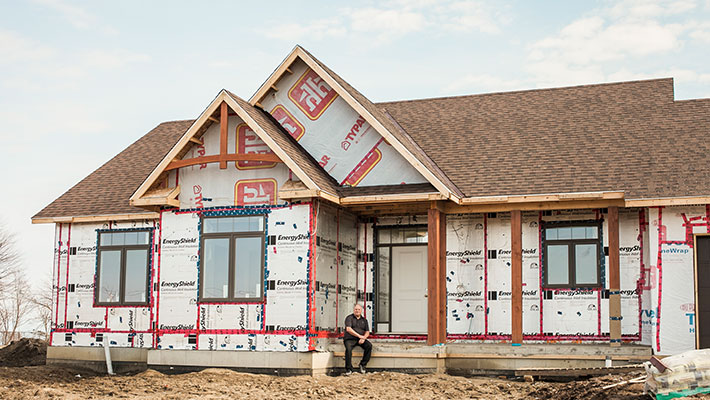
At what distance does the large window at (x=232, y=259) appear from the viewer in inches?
669

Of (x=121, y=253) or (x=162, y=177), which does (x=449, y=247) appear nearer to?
(x=162, y=177)

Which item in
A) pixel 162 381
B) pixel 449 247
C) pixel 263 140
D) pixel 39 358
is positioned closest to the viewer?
pixel 162 381

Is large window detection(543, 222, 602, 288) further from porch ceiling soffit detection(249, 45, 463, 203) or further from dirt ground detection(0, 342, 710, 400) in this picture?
dirt ground detection(0, 342, 710, 400)

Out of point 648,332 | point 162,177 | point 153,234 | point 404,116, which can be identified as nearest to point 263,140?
point 162,177

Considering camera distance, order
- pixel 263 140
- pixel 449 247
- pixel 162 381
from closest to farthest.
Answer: pixel 162 381, pixel 263 140, pixel 449 247

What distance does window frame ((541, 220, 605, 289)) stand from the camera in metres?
17.1

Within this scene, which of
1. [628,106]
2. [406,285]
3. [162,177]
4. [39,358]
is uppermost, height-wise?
[628,106]

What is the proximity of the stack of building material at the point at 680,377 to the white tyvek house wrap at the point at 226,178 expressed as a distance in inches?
325

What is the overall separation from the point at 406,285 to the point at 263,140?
4511 mm

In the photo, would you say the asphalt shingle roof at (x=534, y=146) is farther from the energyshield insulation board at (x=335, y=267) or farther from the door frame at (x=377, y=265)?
the door frame at (x=377, y=265)

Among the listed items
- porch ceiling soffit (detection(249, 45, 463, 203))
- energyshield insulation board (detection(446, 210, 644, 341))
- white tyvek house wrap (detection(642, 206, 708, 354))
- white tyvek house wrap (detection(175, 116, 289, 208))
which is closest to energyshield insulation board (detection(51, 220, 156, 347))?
white tyvek house wrap (detection(175, 116, 289, 208))

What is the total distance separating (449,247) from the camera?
18.0 m

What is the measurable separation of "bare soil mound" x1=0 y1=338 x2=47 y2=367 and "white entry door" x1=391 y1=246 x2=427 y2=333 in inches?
349

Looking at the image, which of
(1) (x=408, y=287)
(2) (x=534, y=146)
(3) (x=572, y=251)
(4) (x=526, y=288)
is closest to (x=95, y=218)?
(1) (x=408, y=287)
